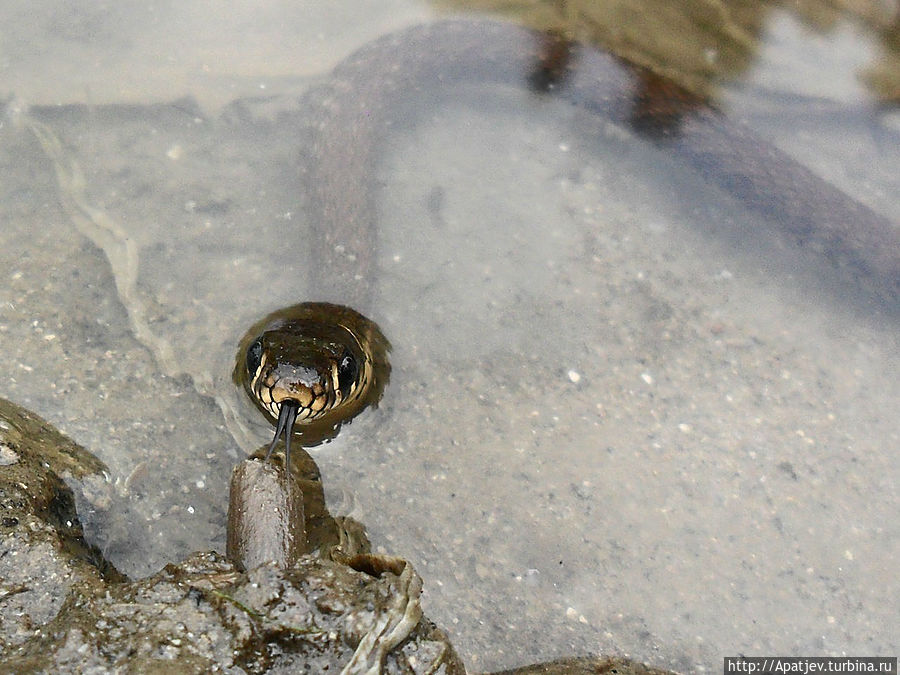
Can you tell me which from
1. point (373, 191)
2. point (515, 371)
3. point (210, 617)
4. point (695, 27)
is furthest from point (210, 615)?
point (695, 27)

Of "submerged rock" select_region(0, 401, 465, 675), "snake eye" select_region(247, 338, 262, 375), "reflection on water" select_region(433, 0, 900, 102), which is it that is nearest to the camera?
"submerged rock" select_region(0, 401, 465, 675)

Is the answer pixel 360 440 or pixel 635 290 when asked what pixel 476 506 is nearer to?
pixel 360 440

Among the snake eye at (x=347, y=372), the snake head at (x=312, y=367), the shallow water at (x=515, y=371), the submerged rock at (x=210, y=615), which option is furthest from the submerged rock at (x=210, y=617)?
the snake eye at (x=347, y=372)

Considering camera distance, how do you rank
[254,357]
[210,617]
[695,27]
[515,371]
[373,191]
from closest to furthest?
[210,617]
[254,357]
[515,371]
[373,191]
[695,27]

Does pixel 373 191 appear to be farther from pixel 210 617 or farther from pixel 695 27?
pixel 695 27

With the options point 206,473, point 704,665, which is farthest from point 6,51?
point 704,665

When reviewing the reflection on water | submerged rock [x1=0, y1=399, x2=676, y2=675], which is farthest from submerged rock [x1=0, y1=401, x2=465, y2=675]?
the reflection on water

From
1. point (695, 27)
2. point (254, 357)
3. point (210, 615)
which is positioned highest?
point (695, 27)

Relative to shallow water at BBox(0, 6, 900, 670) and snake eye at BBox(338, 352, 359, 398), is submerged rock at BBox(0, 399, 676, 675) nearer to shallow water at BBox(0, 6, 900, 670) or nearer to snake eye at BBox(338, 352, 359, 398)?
shallow water at BBox(0, 6, 900, 670)
